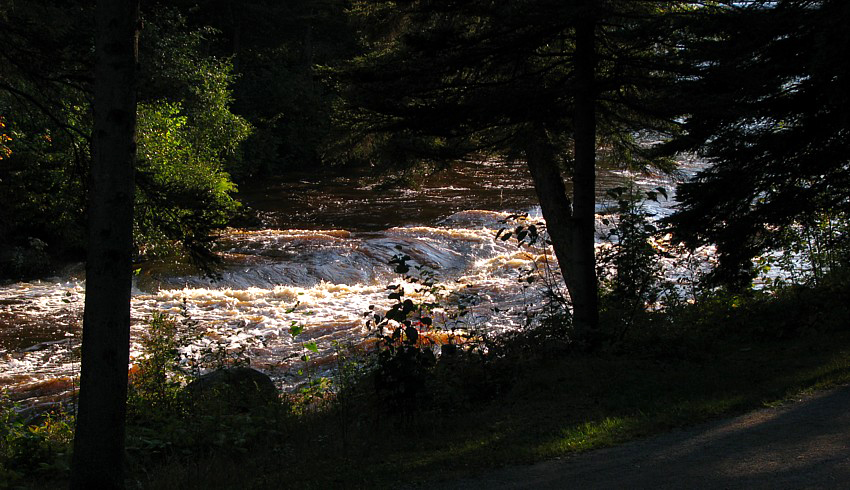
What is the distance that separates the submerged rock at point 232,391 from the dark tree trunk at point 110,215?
3.25m

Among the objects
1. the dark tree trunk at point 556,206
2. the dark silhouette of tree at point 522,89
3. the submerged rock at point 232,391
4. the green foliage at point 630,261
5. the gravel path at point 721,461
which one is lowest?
the gravel path at point 721,461

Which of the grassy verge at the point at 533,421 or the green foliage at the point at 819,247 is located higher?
the green foliage at the point at 819,247

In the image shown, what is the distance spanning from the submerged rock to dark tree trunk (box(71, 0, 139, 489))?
3255 millimetres

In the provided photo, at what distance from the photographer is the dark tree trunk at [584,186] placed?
8648 mm

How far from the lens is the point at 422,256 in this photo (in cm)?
1941

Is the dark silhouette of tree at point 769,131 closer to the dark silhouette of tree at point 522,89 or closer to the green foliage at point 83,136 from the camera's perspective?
the dark silhouette of tree at point 522,89

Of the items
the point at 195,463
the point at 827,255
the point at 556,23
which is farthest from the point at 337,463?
the point at 827,255

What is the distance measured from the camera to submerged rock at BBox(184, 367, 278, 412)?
8.26 metres

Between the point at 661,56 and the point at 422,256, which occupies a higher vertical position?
the point at 661,56

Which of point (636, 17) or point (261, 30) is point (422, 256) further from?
point (261, 30)

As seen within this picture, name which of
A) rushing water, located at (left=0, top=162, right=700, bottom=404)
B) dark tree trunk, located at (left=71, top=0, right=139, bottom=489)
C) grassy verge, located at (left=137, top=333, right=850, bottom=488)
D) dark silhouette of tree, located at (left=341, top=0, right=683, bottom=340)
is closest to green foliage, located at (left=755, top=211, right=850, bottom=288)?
grassy verge, located at (left=137, top=333, right=850, bottom=488)

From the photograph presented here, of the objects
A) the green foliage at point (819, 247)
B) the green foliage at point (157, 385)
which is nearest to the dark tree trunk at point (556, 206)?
the green foliage at point (819, 247)

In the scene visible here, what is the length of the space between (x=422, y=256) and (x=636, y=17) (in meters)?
12.0

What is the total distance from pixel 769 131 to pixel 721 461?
21.1 feet
